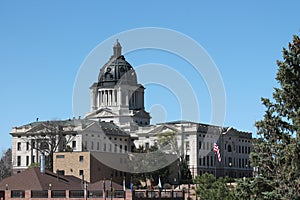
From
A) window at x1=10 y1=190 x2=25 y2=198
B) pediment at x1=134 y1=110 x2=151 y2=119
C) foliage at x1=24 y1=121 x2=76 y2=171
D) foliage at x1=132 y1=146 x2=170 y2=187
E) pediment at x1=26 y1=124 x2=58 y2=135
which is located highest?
pediment at x1=134 y1=110 x2=151 y2=119

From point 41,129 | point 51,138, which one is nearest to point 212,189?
point 51,138

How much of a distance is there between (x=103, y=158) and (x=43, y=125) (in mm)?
34852

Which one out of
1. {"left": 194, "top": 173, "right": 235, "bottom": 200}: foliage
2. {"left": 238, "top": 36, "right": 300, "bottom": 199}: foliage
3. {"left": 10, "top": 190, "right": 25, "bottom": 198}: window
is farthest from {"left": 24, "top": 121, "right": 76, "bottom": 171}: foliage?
{"left": 238, "top": 36, "right": 300, "bottom": 199}: foliage

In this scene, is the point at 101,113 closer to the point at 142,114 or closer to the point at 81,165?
the point at 142,114

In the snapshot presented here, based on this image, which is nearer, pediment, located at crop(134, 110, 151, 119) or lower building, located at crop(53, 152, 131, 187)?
lower building, located at crop(53, 152, 131, 187)

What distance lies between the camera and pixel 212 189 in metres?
63.4

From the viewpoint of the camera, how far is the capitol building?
13800 centimetres

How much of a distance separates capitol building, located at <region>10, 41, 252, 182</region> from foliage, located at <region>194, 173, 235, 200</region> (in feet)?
156

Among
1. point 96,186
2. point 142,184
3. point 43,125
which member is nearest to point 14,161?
point 43,125

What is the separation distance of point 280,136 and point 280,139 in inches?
6.0

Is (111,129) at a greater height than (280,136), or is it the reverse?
(111,129)

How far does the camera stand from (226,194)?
6066 centimetres

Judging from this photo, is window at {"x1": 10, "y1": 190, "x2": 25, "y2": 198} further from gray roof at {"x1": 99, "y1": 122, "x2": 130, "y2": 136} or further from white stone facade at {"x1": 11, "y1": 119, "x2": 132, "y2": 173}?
gray roof at {"x1": 99, "y1": 122, "x2": 130, "y2": 136}

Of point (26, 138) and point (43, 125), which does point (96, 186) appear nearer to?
point (43, 125)
